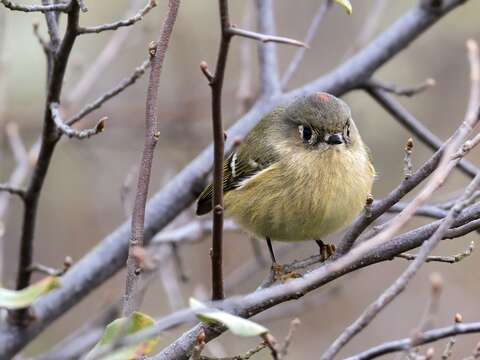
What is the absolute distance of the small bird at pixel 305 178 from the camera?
2857 millimetres

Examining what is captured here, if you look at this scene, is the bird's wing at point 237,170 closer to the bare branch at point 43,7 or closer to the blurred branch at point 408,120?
the blurred branch at point 408,120

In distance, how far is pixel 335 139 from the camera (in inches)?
116

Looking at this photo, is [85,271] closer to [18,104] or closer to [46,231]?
[18,104]

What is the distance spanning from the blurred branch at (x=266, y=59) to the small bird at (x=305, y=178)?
427 millimetres

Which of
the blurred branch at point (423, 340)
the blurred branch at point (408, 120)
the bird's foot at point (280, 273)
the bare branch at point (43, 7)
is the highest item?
the bare branch at point (43, 7)

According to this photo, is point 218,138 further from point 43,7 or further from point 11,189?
point 11,189

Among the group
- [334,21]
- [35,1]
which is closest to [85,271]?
[35,1]

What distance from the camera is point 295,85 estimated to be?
6184mm

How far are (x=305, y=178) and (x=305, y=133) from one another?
0.78ft

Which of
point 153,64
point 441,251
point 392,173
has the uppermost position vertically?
point 153,64

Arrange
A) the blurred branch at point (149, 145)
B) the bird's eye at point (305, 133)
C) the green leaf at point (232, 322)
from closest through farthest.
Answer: the green leaf at point (232, 322)
the blurred branch at point (149, 145)
the bird's eye at point (305, 133)

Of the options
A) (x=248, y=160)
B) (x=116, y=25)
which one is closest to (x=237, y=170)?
(x=248, y=160)

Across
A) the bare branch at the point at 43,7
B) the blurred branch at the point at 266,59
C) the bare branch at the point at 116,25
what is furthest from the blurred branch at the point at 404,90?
the bare branch at the point at 43,7

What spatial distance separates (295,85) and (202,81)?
717 millimetres
